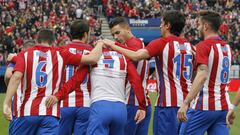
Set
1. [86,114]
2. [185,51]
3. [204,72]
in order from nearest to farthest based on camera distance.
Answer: [204,72] → [185,51] → [86,114]

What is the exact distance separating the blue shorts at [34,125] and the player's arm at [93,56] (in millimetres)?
906

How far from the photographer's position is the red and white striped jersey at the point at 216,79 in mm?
8812

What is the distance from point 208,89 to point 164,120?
850 mm

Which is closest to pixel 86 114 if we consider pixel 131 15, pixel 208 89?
pixel 208 89

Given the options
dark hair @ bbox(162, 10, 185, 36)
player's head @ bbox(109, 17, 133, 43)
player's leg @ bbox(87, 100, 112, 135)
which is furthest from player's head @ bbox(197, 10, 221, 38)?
player's leg @ bbox(87, 100, 112, 135)

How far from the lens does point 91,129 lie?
866 cm

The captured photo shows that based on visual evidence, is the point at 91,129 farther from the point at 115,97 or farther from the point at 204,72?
the point at 204,72

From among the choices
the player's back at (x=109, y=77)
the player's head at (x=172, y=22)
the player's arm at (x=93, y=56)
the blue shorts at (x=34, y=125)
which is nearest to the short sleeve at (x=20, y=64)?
the blue shorts at (x=34, y=125)

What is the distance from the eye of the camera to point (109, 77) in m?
8.81

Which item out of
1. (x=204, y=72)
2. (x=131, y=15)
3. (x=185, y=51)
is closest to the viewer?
(x=204, y=72)

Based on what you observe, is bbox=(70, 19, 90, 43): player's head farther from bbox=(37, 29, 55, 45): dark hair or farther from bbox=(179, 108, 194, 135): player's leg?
bbox=(179, 108, 194, 135): player's leg

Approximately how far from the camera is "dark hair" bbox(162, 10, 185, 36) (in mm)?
9281

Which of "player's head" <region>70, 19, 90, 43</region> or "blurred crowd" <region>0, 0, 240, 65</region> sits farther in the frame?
"blurred crowd" <region>0, 0, 240, 65</region>

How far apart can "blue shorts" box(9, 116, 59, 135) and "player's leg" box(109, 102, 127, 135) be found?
878 mm
